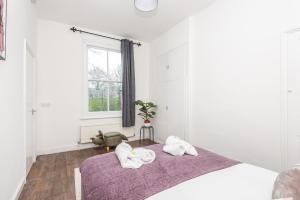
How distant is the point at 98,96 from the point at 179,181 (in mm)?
3291

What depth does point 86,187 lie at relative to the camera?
4.07 feet

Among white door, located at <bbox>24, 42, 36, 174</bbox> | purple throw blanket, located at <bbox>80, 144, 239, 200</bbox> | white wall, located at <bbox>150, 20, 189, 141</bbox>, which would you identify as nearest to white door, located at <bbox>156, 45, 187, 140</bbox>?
white wall, located at <bbox>150, 20, 189, 141</bbox>

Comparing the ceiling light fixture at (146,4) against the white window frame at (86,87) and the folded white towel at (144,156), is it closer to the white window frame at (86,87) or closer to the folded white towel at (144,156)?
the folded white towel at (144,156)

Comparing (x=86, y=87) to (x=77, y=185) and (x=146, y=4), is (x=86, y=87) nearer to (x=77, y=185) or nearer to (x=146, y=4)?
(x=77, y=185)

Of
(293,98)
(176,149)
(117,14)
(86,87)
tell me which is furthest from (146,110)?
(293,98)

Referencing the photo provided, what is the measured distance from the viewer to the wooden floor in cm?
191

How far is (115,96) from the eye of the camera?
13.8ft

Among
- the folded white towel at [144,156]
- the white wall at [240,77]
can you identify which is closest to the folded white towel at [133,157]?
the folded white towel at [144,156]

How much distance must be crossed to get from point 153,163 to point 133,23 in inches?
124

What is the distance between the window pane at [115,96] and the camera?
163 inches

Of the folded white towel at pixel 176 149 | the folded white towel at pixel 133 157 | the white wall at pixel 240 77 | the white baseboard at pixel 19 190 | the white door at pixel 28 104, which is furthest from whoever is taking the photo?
the white door at pixel 28 104

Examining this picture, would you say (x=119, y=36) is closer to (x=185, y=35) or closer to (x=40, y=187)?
(x=185, y=35)

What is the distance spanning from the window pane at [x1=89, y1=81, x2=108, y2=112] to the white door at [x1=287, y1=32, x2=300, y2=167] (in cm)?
356

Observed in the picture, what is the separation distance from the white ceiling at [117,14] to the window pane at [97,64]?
539 mm
